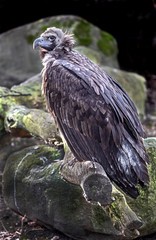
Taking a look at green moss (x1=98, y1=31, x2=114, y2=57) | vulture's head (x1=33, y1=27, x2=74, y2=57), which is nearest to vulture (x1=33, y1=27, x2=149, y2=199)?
vulture's head (x1=33, y1=27, x2=74, y2=57)

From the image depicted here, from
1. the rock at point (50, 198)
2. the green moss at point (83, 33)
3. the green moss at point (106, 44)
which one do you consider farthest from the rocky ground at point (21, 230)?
the green moss at point (106, 44)

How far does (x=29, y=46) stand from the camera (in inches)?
360

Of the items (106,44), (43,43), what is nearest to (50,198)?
(43,43)

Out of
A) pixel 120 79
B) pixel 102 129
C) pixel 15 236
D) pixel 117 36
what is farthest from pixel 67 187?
pixel 117 36

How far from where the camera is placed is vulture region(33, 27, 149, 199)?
348cm

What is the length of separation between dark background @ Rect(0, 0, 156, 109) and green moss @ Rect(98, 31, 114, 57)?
3.76ft

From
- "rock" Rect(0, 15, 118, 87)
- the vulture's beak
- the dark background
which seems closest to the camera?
the vulture's beak

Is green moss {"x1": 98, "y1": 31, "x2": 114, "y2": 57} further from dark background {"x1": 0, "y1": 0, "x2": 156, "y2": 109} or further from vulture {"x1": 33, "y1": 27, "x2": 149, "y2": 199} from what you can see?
vulture {"x1": 33, "y1": 27, "x2": 149, "y2": 199}

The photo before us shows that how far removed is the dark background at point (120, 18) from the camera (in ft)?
33.7

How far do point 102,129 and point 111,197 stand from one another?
764mm

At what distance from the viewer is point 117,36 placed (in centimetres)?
1116

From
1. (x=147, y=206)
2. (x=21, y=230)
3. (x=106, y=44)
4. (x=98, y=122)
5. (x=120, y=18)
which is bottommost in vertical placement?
(x=21, y=230)

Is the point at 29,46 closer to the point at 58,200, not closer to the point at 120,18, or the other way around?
the point at 120,18

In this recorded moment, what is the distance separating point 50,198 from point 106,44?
574 centimetres
